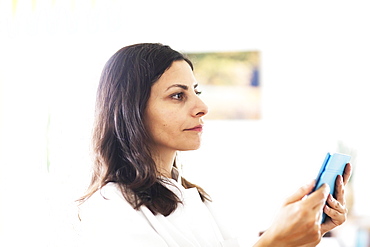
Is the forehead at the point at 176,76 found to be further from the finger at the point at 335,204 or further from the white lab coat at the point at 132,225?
the finger at the point at 335,204

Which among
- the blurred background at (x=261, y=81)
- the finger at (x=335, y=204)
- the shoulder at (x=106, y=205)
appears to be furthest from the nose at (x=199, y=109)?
the blurred background at (x=261, y=81)

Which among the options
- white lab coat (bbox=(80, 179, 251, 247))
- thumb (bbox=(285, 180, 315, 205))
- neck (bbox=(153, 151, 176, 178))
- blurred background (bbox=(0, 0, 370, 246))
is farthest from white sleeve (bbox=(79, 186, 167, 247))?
blurred background (bbox=(0, 0, 370, 246))

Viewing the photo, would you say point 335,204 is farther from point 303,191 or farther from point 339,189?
point 303,191

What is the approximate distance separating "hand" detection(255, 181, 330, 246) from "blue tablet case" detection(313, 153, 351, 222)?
27 mm

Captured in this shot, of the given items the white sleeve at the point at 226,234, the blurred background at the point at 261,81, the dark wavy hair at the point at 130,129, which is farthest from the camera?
the blurred background at the point at 261,81

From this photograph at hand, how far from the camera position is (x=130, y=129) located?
122 cm

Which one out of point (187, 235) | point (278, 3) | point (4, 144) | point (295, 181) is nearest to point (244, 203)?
point (295, 181)

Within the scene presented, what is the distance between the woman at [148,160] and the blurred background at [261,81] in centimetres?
242

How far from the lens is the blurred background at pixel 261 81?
12.3 ft

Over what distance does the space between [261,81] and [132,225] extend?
282 centimetres

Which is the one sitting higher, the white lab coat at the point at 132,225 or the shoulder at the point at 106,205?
the shoulder at the point at 106,205

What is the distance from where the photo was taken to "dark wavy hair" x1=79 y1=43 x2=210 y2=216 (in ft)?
3.86

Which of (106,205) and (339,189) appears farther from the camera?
(339,189)

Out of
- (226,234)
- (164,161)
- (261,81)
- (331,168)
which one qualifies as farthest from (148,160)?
(261,81)
